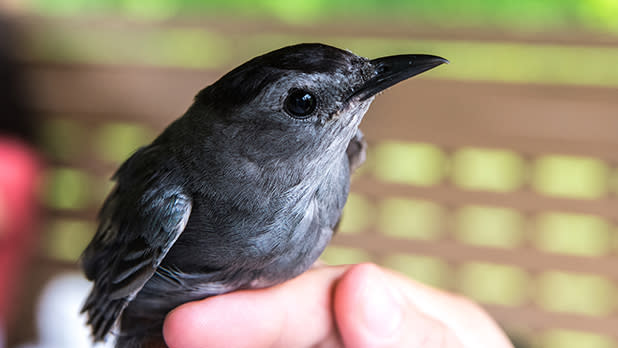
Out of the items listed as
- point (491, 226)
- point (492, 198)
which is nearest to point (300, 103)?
point (492, 198)

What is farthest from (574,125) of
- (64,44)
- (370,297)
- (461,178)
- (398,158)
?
(64,44)

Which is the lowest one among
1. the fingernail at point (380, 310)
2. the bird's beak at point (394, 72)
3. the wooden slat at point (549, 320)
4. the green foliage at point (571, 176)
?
the wooden slat at point (549, 320)

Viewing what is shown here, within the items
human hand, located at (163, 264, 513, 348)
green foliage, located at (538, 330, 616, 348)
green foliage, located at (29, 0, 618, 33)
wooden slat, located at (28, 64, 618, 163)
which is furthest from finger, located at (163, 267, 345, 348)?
green foliage, located at (538, 330, 616, 348)

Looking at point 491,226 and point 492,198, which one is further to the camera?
point 491,226

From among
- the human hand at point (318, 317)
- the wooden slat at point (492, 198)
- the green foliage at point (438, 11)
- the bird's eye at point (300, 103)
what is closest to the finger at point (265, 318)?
the human hand at point (318, 317)

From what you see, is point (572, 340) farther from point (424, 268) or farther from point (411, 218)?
point (411, 218)

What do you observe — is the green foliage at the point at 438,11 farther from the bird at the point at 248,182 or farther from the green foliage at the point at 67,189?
the bird at the point at 248,182

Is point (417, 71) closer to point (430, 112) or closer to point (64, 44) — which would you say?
point (430, 112)
